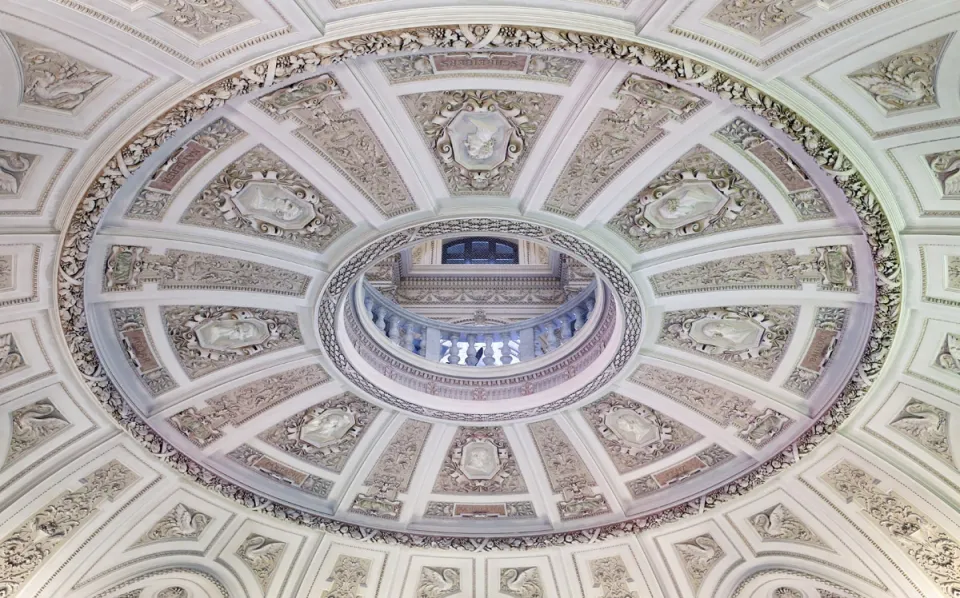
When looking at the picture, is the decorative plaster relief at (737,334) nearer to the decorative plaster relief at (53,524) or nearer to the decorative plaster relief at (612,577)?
the decorative plaster relief at (612,577)

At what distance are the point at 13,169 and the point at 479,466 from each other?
29.4 feet

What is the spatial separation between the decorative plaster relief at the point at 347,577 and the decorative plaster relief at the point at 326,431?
72.7 inches

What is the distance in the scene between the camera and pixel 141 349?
42.6ft

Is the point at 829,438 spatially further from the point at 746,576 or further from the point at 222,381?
the point at 222,381

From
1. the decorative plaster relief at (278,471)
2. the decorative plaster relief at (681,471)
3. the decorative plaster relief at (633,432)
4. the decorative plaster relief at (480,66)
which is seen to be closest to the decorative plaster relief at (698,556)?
the decorative plaster relief at (681,471)

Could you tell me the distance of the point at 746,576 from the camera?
1578cm

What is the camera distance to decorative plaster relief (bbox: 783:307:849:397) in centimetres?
1277

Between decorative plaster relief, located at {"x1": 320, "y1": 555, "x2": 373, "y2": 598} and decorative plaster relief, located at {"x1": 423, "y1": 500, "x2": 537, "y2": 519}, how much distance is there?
1438 mm

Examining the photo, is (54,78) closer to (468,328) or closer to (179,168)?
(179,168)

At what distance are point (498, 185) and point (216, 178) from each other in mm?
3545

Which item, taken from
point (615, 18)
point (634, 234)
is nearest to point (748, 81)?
point (615, 18)

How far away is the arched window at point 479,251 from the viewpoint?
801 inches

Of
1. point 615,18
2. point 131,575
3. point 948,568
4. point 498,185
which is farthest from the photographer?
point 131,575

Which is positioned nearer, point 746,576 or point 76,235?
point 76,235
